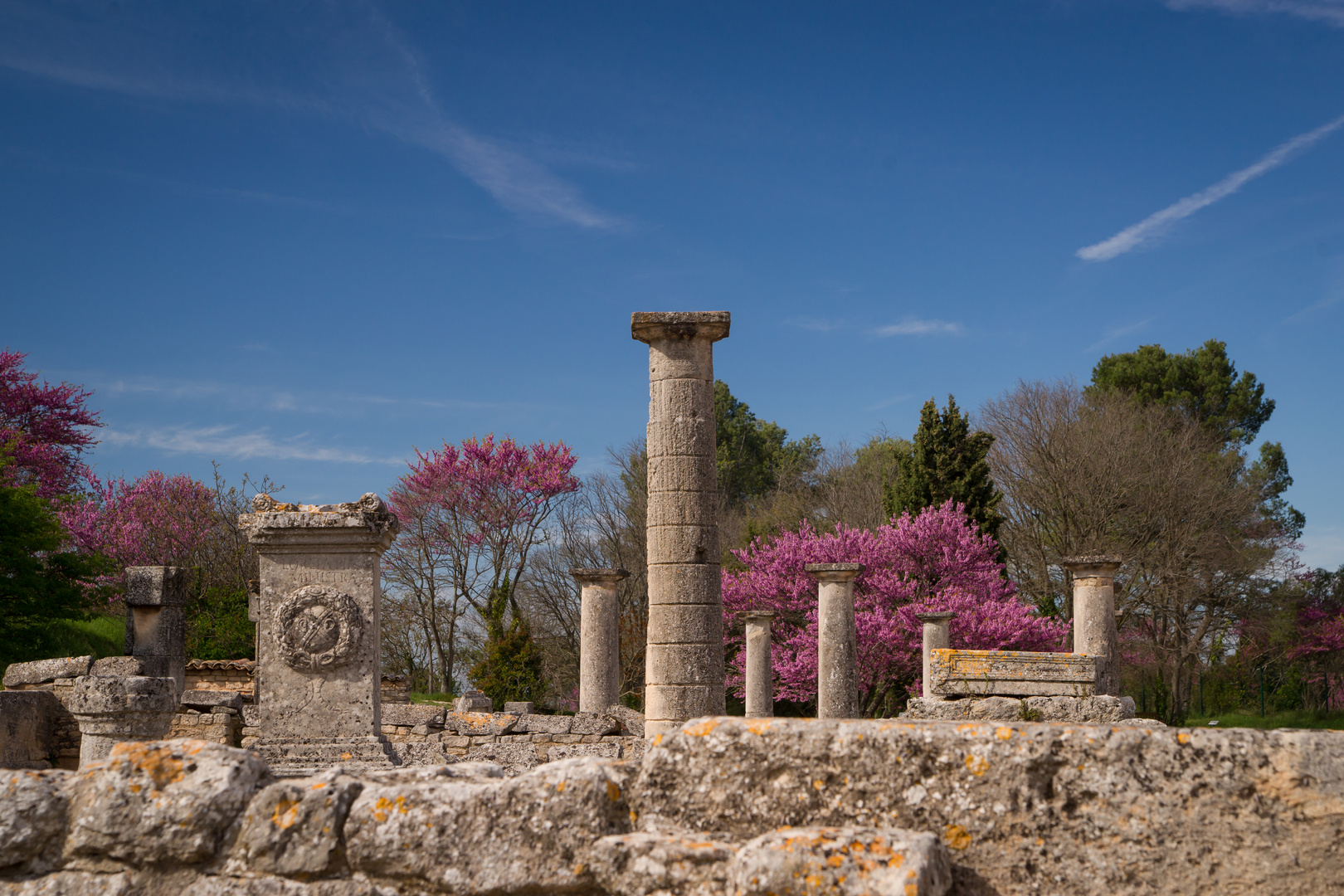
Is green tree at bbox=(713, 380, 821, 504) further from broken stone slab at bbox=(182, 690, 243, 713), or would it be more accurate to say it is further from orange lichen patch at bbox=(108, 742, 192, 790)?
orange lichen patch at bbox=(108, 742, 192, 790)

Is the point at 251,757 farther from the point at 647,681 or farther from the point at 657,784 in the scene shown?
the point at 647,681

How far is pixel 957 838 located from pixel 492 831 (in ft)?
3.18

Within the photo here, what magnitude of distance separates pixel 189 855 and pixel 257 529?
19.8 feet

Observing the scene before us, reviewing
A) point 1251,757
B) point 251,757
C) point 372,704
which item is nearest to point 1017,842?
point 1251,757

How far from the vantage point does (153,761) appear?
2328mm

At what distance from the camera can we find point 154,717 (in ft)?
20.2

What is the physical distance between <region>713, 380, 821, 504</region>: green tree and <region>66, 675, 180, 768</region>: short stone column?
3101 cm

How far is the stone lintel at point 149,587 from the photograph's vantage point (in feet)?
48.9

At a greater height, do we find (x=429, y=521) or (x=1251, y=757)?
(x=429, y=521)

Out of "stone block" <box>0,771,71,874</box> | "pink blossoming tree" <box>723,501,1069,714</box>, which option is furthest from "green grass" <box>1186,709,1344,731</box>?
"stone block" <box>0,771,71,874</box>

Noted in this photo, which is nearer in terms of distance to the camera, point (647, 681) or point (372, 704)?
point (372, 704)

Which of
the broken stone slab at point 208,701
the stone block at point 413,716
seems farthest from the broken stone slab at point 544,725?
the broken stone slab at point 208,701

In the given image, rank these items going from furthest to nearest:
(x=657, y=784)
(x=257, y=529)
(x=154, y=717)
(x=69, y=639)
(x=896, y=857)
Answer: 1. (x=69, y=639)
2. (x=257, y=529)
3. (x=154, y=717)
4. (x=657, y=784)
5. (x=896, y=857)

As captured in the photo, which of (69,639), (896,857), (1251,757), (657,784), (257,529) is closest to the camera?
(896,857)
